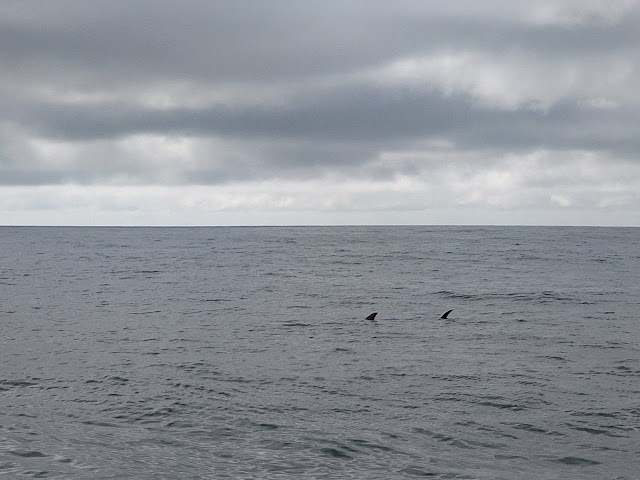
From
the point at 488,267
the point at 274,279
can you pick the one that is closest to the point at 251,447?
the point at 274,279

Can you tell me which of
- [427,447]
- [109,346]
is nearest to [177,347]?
[109,346]

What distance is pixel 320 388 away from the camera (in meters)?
21.6

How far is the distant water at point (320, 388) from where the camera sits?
1479cm

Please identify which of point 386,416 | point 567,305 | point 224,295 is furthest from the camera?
point 224,295

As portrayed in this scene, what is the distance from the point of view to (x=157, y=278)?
215 feet

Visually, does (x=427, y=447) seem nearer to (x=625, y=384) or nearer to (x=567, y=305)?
(x=625, y=384)

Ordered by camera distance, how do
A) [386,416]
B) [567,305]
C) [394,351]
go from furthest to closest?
[567,305]
[394,351]
[386,416]

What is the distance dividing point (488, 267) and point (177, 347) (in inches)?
2231

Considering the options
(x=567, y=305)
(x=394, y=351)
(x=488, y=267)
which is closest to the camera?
(x=394, y=351)

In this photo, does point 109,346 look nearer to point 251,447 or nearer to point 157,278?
point 251,447

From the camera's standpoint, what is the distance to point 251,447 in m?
15.6

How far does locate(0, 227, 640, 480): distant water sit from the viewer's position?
582 inches

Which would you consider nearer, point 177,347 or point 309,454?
point 309,454

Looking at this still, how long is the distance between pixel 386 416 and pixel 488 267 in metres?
63.1
